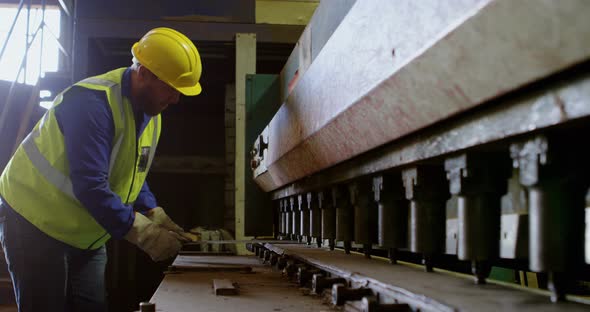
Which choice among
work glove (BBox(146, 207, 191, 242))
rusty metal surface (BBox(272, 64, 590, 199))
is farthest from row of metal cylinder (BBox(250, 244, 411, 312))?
work glove (BBox(146, 207, 191, 242))

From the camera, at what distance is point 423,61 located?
108 centimetres

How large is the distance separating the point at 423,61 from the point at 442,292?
429 mm

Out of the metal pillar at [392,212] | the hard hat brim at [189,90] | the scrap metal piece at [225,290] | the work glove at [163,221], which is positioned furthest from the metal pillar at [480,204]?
the work glove at [163,221]

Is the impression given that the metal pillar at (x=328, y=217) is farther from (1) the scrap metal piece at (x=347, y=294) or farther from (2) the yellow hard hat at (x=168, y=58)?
(1) the scrap metal piece at (x=347, y=294)

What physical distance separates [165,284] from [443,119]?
3.65 ft

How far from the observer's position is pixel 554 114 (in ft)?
2.72

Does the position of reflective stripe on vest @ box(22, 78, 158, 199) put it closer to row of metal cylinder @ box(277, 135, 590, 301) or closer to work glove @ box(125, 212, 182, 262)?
work glove @ box(125, 212, 182, 262)

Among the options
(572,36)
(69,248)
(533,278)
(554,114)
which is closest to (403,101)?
(554,114)

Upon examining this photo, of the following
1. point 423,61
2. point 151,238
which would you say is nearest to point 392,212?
point 423,61

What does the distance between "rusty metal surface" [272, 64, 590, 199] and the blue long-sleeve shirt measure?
1088mm

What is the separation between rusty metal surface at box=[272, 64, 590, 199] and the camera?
784 millimetres

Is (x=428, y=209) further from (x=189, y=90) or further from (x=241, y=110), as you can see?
(x=241, y=110)

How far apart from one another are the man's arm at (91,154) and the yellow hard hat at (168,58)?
33 centimetres

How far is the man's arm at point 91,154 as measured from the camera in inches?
84.5
